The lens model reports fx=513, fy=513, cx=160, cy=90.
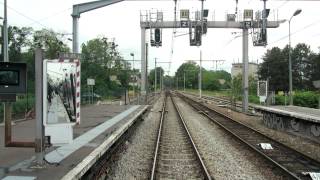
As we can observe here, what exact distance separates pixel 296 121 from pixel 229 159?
9.10 meters

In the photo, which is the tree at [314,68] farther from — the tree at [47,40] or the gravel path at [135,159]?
the gravel path at [135,159]

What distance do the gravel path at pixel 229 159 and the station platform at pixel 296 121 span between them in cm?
309

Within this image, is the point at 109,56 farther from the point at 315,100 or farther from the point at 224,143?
the point at 224,143

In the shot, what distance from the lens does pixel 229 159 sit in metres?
14.6

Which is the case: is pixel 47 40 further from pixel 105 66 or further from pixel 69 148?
pixel 69 148

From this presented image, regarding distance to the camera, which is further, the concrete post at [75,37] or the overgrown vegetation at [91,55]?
the overgrown vegetation at [91,55]

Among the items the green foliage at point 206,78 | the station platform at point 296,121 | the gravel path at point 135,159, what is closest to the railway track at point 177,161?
the gravel path at point 135,159

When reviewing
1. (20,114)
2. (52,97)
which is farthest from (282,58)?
(52,97)

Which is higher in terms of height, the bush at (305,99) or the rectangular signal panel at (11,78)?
the rectangular signal panel at (11,78)

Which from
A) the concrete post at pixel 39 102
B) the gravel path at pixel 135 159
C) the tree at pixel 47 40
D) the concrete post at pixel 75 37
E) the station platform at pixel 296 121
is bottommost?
the gravel path at pixel 135 159

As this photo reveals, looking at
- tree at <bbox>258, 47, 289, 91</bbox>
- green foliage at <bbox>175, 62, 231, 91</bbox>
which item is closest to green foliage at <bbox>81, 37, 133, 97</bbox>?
tree at <bbox>258, 47, 289, 91</bbox>

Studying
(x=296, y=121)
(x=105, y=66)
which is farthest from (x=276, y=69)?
(x=296, y=121)

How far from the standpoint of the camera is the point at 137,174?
12.2 meters

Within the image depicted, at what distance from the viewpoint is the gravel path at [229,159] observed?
473 inches
